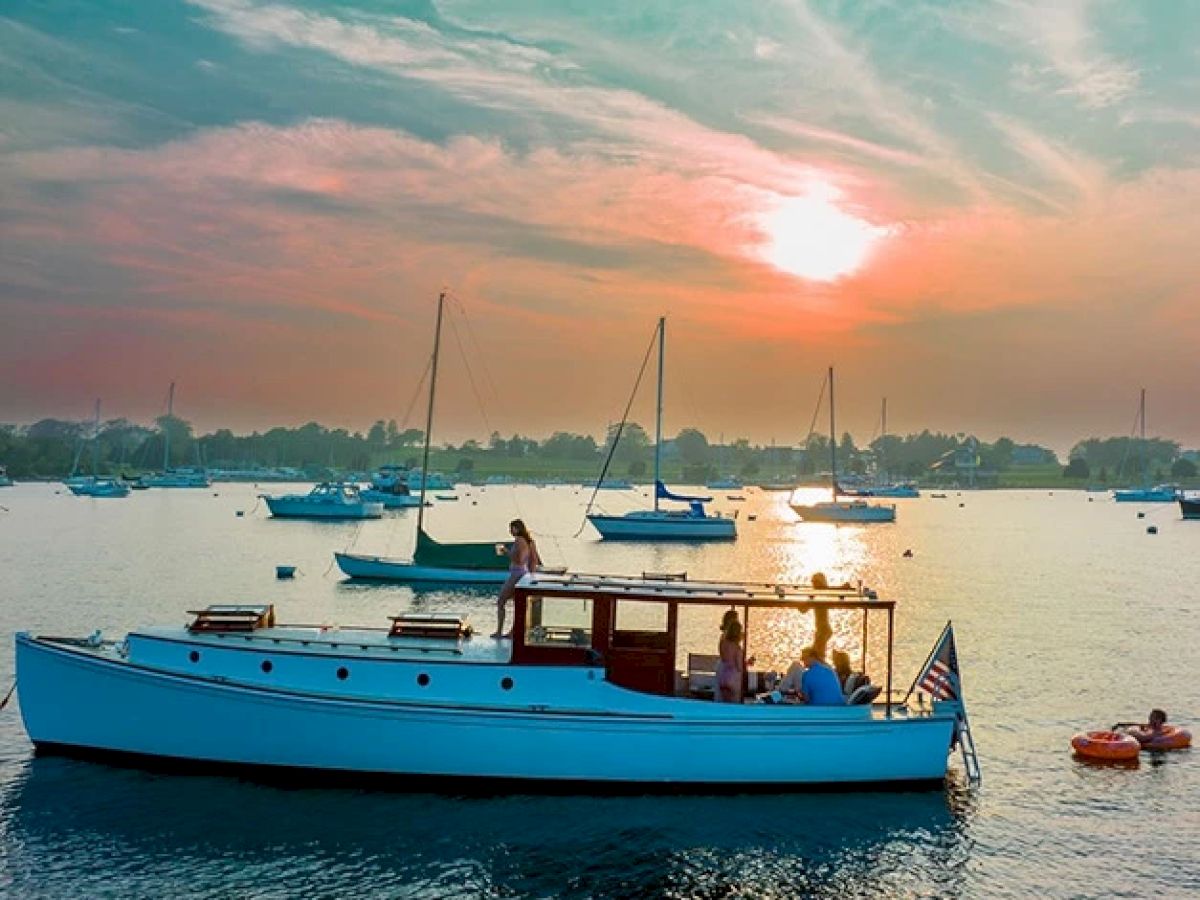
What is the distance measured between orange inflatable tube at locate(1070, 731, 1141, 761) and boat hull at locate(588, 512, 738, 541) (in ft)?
238

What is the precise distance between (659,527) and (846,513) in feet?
154

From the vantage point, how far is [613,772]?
779 inches

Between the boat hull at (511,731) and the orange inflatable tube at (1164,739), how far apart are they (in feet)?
27.7

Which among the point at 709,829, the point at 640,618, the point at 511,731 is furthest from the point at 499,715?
the point at 640,618

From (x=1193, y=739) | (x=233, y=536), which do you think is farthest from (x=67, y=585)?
(x=1193, y=739)

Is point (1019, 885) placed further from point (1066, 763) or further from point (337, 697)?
point (337, 697)

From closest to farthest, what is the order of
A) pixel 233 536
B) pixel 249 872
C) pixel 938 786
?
pixel 249 872 → pixel 938 786 → pixel 233 536

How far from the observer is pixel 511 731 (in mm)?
19641

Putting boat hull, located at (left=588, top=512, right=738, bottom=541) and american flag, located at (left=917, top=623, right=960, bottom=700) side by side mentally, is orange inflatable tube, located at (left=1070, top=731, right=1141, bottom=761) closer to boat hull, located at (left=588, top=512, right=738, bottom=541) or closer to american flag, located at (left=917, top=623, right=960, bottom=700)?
american flag, located at (left=917, top=623, right=960, bottom=700)

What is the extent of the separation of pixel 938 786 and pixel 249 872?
12979 mm

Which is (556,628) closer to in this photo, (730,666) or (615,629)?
(615,629)

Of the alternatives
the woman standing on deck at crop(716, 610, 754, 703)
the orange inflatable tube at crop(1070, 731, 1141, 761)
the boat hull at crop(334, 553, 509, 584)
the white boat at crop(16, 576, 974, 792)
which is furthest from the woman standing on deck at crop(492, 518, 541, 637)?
the boat hull at crop(334, 553, 509, 584)

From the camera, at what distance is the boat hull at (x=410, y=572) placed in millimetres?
57531

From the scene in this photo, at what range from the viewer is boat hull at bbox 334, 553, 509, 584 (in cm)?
5753
